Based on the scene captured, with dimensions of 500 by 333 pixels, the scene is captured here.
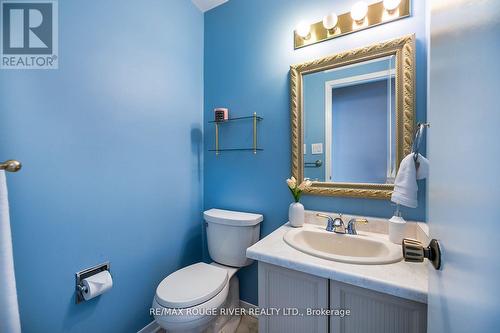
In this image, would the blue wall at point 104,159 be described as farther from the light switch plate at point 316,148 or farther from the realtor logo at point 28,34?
the light switch plate at point 316,148

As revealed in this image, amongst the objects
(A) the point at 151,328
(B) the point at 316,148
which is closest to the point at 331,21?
(B) the point at 316,148

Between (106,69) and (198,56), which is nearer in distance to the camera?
(106,69)

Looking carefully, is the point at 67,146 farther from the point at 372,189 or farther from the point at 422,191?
the point at 422,191

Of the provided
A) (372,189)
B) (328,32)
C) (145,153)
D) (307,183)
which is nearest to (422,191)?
(372,189)

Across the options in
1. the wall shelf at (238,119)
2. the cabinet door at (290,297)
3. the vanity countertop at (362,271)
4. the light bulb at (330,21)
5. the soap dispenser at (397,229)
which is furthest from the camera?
the wall shelf at (238,119)

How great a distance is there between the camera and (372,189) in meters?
1.16

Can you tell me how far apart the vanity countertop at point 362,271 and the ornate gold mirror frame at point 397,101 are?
44 cm

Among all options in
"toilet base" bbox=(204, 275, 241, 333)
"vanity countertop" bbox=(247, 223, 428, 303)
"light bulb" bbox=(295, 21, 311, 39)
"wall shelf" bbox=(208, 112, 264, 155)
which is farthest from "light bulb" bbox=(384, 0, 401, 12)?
"toilet base" bbox=(204, 275, 241, 333)

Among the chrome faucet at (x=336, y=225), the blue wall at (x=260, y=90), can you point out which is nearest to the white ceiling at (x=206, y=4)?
the blue wall at (x=260, y=90)

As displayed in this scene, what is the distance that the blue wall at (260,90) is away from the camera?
1.32 metres

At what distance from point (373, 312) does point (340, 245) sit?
1.29 feet

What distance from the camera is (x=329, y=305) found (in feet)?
2.77

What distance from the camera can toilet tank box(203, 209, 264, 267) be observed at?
1.43 metres

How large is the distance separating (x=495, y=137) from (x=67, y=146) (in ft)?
4.69
